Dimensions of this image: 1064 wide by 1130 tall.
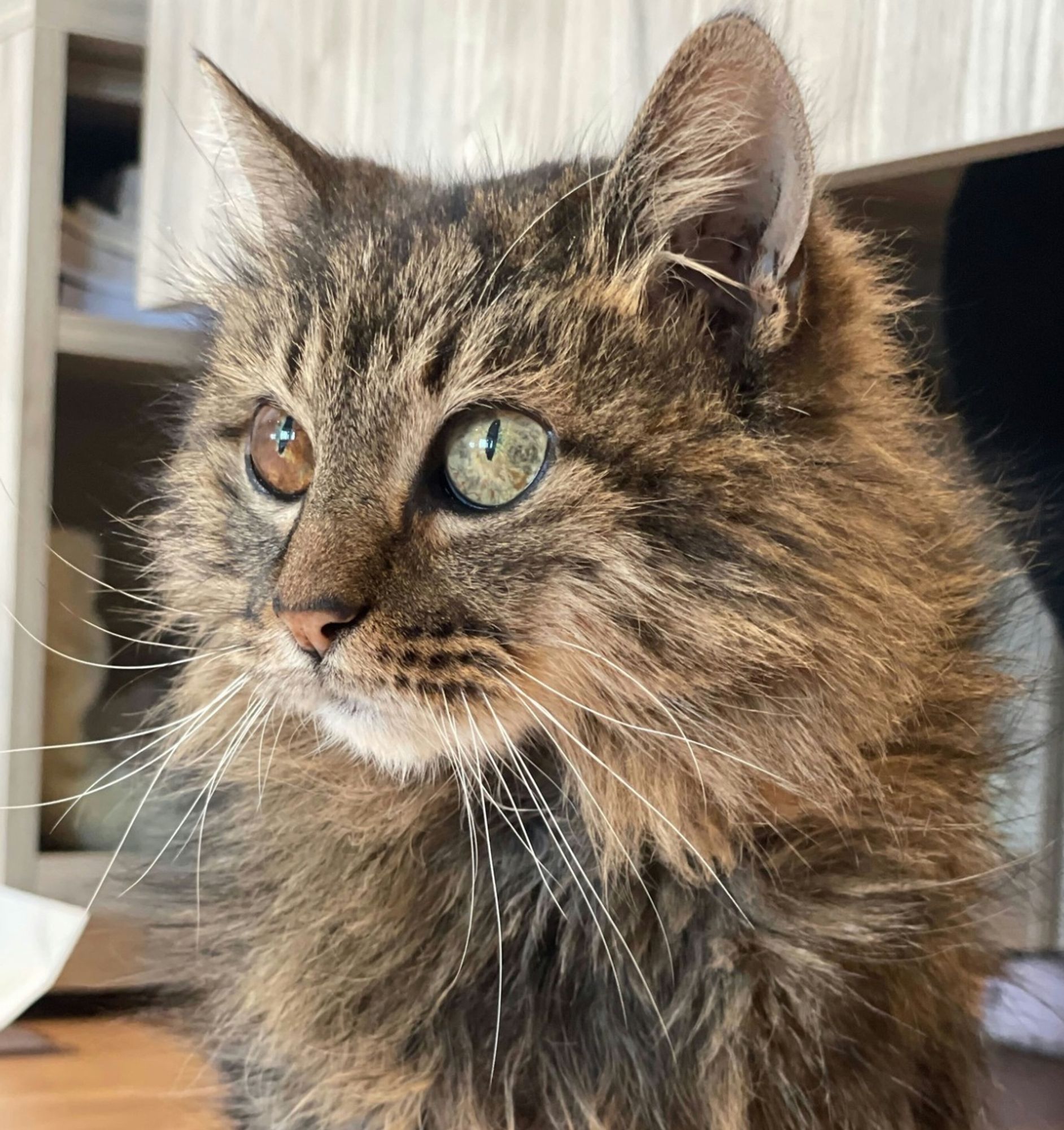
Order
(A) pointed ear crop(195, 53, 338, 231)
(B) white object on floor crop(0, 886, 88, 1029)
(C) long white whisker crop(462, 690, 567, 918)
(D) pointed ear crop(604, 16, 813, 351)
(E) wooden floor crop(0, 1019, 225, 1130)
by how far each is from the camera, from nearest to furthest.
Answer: (D) pointed ear crop(604, 16, 813, 351)
(C) long white whisker crop(462, 690, 567, 918)
(A) pointed ear crop(195, 53, 338, 231)
(E) wooden floor crop(0, 1019, 225, 1130)
(B) white object on floor crop(0, 886, 88, 1029)

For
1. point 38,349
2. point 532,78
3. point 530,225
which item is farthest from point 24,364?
point 530,225

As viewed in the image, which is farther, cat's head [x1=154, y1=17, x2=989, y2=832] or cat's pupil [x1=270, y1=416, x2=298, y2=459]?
cat's pupil [x1=270, y1=416, x2=298, y2=459]

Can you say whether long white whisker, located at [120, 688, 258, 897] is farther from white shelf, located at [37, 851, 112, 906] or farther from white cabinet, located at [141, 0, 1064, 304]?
white cabinet, located at [141, 0, 1064, 304]

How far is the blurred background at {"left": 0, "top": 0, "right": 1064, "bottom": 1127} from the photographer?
84 cm

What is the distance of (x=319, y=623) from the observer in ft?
2.50

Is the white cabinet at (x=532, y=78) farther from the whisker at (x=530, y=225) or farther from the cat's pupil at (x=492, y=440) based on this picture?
the cat's pupil at (x=492, y=440)

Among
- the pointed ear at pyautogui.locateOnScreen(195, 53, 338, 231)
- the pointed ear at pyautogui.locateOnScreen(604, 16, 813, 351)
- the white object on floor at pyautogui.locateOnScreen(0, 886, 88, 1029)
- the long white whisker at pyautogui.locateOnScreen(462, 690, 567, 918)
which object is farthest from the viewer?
the white object on floor at pyautogui.locateOnScreen(0, 886, 88, 1029)

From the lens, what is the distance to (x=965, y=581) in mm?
915

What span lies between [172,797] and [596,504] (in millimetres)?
629

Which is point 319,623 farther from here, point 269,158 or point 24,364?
point 24,364

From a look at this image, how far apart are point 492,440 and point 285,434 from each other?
214 mm

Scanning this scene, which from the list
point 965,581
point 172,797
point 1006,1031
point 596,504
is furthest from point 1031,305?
point 172,797

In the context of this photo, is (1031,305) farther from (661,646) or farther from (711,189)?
(661,646)

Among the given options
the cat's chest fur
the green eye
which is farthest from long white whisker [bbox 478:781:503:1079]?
the green eye
